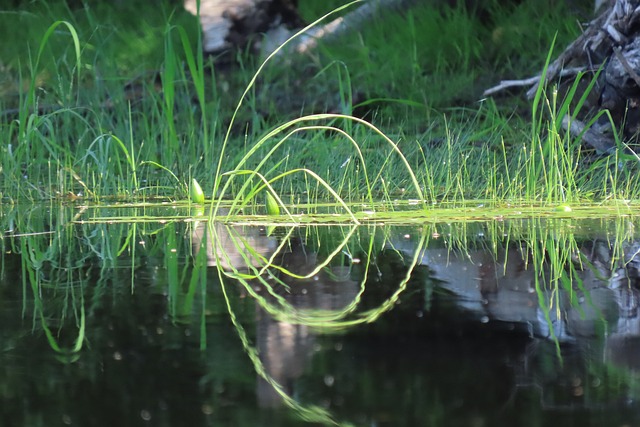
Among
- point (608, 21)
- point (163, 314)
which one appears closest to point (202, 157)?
point (608, 21)

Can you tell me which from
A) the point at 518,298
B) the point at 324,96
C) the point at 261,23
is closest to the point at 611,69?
the point at 324,96

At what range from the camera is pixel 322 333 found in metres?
1.24

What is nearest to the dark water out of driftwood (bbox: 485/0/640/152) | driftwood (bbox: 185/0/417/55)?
driftwood (bbox: 485/0/640/152)

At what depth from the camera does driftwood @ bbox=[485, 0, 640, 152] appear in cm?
391

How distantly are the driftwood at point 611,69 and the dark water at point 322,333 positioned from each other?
189cm

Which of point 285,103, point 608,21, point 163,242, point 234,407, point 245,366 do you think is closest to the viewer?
point 234,407

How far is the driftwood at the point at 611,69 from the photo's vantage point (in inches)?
154

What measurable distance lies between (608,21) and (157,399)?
11.4 ft

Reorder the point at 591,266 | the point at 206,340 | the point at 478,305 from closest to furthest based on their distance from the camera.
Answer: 1. the point at 206,340
2. the point at 478,305
3. the point at 591,266

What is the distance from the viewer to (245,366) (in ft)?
3.48

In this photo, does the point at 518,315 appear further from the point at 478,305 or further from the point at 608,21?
the point at 608,21

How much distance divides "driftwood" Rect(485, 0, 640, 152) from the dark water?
1.89 metres

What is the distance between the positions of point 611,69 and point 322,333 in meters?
3.02

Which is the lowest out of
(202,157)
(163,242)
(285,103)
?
(163,242)
